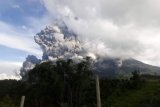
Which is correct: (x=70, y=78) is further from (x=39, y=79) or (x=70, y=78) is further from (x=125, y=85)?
(x=125, y=85)

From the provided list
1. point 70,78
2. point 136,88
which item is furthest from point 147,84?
point 70,78

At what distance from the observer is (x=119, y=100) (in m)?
90.2

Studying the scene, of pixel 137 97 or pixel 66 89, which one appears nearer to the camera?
pixel 66 89

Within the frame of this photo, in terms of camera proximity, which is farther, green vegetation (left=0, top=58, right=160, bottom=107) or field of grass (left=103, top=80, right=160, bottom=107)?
green vegetation (left=0, top=58, right=160, bottom=107)

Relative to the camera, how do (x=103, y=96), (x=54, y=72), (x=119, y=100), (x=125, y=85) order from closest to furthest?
(x=54, y=72), (x=119, y=100), (x=103, y=96), (x=125, y=85)

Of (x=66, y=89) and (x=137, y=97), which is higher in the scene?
(x=66, y=89)

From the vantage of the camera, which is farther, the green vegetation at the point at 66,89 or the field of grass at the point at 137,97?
the green vegetation at the point at 66,89

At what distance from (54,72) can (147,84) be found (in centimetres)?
3954

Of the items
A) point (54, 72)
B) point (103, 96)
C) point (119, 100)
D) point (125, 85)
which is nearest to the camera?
point (54, 72)

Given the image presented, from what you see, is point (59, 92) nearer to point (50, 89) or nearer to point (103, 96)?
point (50, 89)

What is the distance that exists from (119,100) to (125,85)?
1539 cm

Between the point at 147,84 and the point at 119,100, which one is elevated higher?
the point at 147,84

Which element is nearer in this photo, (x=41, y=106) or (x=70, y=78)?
(x=70, y=78)

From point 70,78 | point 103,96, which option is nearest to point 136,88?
point 103,96
